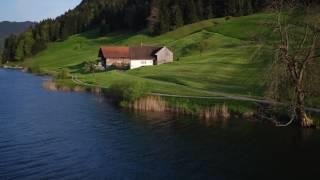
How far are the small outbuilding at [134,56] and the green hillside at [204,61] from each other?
14.2 feet

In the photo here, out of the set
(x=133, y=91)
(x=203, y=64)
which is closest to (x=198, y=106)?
(x=133, y=91)

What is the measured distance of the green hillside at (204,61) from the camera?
277ft

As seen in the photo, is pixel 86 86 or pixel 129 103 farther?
pixel 86 86

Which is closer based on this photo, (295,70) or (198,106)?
(295,70)

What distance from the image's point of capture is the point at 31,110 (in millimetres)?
71562

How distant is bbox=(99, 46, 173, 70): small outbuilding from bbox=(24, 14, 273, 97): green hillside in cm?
433

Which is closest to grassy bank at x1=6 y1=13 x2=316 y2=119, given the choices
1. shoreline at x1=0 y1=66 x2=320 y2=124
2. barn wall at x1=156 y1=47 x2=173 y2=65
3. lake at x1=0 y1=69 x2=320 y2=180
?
shoreline at x1=0 y1=66 x2=320 y2=124

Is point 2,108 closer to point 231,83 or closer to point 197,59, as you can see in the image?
point 231,83

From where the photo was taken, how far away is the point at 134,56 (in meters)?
139

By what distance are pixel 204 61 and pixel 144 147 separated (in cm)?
6880

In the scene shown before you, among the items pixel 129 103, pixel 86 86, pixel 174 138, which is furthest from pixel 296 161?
pixel 86 86

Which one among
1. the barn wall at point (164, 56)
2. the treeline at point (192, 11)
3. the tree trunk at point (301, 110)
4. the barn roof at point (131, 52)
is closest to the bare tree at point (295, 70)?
the tree trunk at point (301, 110)

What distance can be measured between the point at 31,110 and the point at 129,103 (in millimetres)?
13951

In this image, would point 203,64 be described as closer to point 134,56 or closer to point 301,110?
point 134,56
